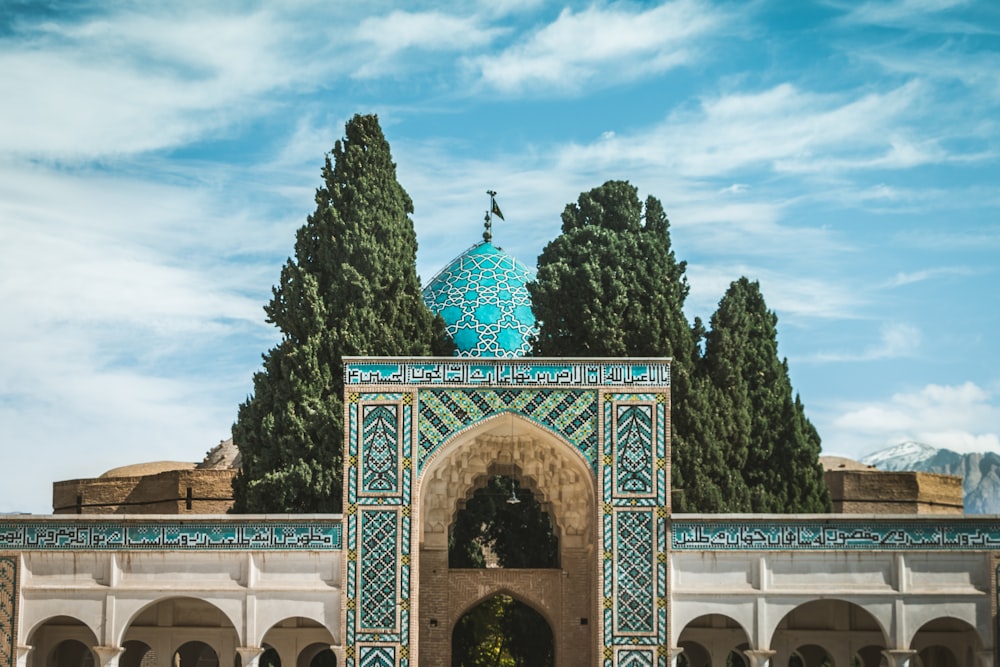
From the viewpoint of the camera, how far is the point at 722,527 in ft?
59.2

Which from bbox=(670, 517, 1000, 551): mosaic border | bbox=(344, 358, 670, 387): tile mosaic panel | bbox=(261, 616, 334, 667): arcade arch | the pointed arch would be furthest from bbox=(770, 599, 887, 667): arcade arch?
bbox=(261, 616, 334, 667): arcade arch

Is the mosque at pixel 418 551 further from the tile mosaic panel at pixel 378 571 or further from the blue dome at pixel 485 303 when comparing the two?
the blue dome at pixel 485 303

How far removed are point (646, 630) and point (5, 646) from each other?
7062 mm

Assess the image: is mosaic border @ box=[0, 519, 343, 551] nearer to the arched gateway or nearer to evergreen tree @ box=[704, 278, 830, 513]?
the arched gateway

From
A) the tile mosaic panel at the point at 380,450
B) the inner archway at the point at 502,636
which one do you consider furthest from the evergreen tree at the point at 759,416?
the tile mosaic panel at the point at 380,450

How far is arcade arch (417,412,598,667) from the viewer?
19391 mm

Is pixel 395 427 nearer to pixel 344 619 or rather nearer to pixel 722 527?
pixel 344 619

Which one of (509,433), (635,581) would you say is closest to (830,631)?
(635,581)

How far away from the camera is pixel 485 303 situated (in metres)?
24.2

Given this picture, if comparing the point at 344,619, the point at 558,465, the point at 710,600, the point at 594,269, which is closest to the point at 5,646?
the point at 344,619

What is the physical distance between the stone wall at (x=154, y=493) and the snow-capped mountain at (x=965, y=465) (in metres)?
78.6

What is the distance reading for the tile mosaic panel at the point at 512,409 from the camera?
1830 centimetres

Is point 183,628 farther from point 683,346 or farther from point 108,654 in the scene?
point 683,346

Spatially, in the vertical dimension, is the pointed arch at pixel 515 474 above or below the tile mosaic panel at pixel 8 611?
above
